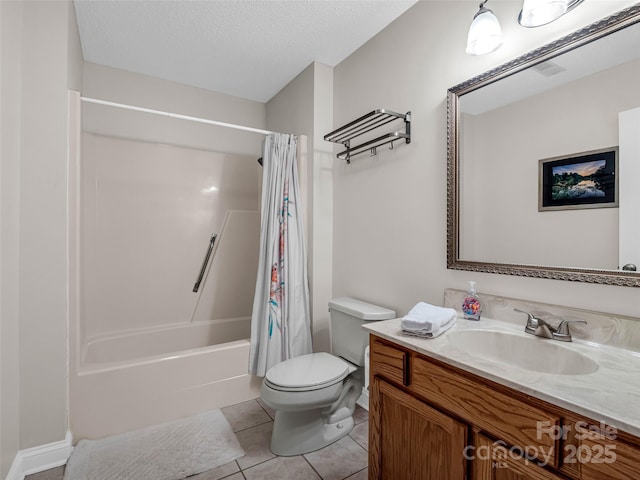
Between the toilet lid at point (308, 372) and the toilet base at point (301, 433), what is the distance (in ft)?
0.78

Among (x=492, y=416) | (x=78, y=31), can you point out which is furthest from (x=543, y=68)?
(x=78, y=31)

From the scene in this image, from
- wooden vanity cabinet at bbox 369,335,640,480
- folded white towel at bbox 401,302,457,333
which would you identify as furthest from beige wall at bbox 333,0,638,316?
wooden vanity cabinet at bbox 369,335,640,480

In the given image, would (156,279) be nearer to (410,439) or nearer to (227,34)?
(227,34)

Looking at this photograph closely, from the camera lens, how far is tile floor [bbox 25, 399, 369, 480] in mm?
1558

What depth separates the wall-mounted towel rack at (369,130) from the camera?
1.82 m

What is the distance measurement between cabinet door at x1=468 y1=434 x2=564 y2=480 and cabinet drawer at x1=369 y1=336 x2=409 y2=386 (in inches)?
11.7

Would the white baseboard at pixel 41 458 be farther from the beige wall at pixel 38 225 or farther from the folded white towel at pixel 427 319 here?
the folded white towel at pixel 427 319

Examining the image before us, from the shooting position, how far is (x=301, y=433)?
175 cm

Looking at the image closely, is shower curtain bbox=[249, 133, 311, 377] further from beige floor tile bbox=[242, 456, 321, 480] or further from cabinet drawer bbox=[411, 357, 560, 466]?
cabinet drawer bbox=[411, 357, 560, 466]

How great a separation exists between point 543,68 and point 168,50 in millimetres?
2302

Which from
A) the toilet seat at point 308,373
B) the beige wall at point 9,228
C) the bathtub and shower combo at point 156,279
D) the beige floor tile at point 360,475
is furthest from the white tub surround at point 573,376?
the beige wall at point 9,228

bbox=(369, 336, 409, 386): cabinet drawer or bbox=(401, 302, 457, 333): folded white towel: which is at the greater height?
bbox=(401, 302, 457, 333): folded white towel

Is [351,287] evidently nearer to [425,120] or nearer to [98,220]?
[425,120]

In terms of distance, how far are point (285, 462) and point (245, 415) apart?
52 centimetres
